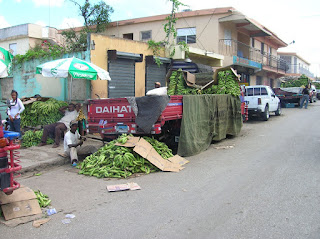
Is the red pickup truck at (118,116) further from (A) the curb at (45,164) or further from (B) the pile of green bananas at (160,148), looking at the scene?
(A) the curb at (45,164)

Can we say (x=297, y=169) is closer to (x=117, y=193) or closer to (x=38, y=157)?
(x=117, y=193)

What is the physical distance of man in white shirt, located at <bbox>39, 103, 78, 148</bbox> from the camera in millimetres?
9070

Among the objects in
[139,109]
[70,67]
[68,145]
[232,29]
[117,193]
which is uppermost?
[232,29]

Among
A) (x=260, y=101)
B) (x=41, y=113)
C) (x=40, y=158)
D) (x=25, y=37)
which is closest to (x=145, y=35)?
(x=25, y=37)

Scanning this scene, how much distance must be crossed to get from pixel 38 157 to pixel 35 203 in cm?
349

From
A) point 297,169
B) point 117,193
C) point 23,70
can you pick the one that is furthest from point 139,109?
point 23,70

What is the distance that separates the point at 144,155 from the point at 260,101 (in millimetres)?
10501

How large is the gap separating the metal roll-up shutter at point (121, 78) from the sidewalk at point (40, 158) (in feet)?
13.8

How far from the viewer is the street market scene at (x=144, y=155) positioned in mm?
4023

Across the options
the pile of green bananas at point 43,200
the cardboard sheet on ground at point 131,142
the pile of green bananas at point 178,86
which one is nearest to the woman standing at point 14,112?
the cardboard sheet on ground at point 131,142

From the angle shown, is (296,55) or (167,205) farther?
(296,55)

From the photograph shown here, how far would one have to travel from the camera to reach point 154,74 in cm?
1488

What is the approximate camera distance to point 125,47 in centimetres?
1305

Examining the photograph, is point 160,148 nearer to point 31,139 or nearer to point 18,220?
point 18,220
